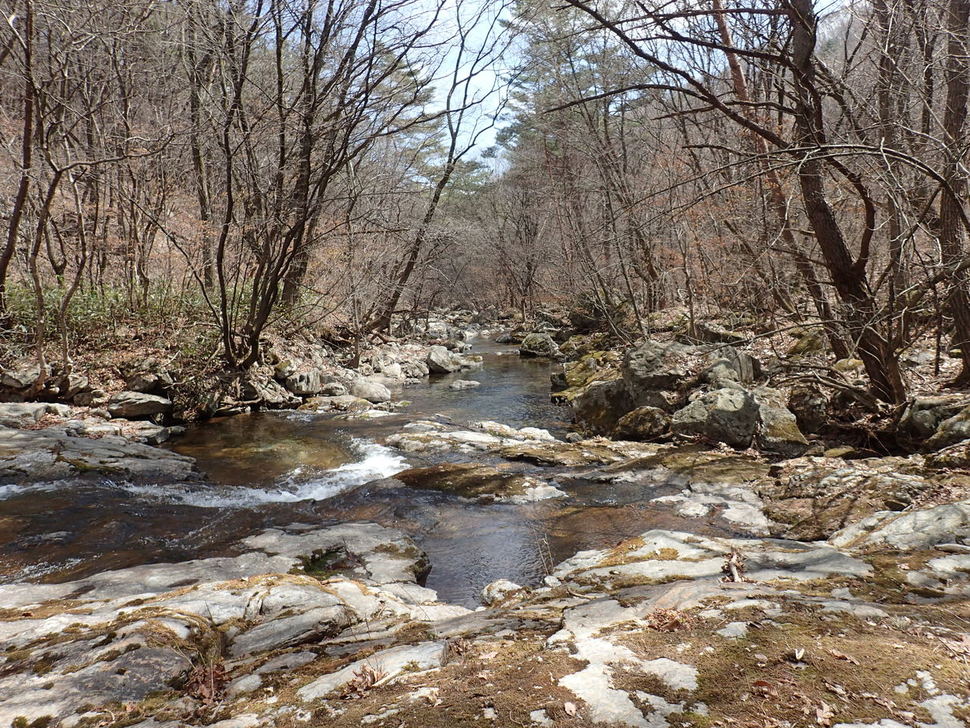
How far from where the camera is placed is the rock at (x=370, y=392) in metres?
11.8

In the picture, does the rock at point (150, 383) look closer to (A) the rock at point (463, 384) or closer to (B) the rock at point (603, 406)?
(A) the rock at point (463, 384)

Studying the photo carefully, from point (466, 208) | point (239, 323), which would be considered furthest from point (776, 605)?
point (466, 208)

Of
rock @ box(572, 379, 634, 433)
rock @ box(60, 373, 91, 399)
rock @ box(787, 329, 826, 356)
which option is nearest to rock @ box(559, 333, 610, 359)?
rock @ box(787, 329, 826, 356)

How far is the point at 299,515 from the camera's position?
5258mm

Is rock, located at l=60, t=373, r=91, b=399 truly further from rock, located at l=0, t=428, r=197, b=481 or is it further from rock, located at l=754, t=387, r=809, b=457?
rock, located at l=754, t=387, r=809, b=457

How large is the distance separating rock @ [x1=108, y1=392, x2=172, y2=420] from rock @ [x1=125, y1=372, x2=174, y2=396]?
11.6 inches

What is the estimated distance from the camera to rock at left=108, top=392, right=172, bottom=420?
8.93 meters

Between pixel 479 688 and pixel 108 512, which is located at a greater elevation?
pixel 479 688

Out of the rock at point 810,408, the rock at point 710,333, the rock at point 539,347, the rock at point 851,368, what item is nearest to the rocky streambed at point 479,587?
the rock at point 810,408

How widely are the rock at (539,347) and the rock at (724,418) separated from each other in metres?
11.4

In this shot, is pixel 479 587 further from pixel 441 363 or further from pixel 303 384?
pixel 441 363

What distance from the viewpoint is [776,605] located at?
1897 mm

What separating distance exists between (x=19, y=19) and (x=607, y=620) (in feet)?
38.1

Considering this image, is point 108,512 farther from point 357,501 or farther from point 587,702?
point 587,702
